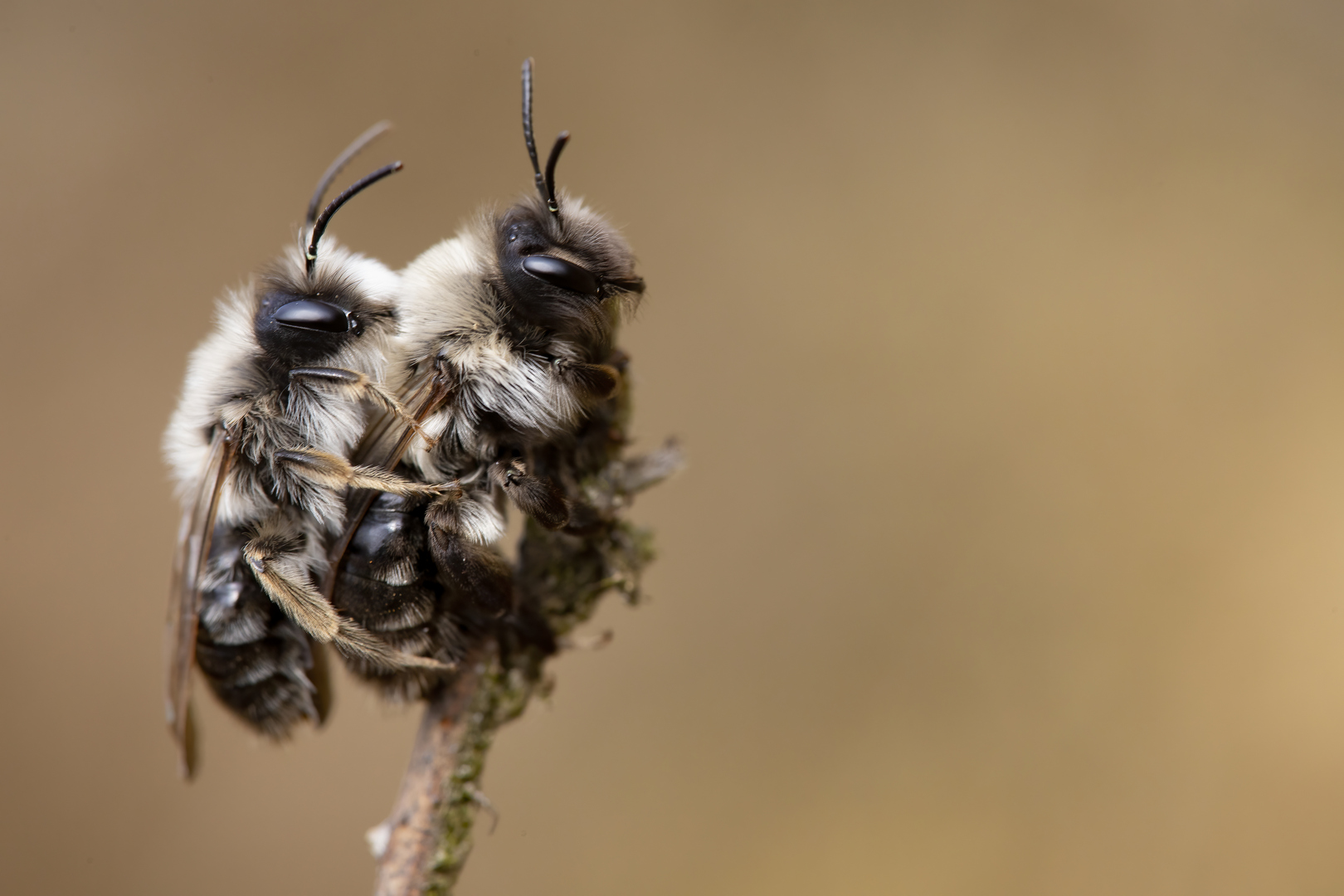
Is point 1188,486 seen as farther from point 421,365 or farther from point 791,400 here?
point 421,365

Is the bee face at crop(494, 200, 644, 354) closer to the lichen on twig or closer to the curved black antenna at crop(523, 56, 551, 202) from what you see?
the curved black antenna at crop(523, 56, 551, 202)

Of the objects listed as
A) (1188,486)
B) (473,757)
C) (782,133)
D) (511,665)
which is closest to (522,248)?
(511,665)

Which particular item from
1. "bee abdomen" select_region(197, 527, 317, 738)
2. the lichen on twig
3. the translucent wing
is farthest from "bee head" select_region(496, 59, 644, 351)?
"bee abdomen" select_region(197, 527, 317, 738)

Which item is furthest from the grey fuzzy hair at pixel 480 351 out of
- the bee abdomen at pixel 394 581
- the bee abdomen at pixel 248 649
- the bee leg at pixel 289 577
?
the bee abdomen at pixel 248 649

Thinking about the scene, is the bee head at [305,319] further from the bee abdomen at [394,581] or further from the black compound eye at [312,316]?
the bee abdomen at [394,581]

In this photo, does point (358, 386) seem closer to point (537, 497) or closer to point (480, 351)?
point (480, 351)

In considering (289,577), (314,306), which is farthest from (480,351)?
(289,577)
